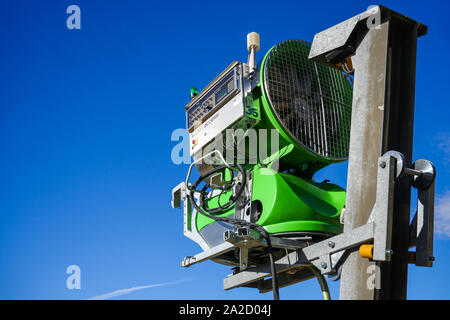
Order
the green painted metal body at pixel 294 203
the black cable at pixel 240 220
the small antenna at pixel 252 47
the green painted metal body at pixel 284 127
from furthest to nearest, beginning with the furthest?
1. the small antenna at pixel 252 47
2. the green painted metal body at pixel 284 127
3. the green painted metal body at pixel 294 203
4. the black cable at pixel 240 220

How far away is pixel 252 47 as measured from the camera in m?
4.93

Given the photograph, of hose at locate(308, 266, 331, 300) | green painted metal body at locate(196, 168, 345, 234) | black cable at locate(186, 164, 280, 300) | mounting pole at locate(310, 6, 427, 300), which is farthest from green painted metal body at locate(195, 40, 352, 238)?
mounting pole at locate(310, 6, 427, 300)

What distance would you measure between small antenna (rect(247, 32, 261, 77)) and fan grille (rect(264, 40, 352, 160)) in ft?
0.56

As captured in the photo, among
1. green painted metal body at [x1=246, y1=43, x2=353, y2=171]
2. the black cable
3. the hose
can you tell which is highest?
green painted metal body at [x1=246, y1=43, x2=353, y2=171]

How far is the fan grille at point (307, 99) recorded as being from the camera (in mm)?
4715

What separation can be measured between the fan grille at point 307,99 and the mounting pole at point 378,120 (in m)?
1.01

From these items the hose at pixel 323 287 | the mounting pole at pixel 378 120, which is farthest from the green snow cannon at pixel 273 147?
the mounting pole at pixel 378 120

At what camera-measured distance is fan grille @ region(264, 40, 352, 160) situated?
4715 millimetres

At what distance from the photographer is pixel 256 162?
4.95 meters

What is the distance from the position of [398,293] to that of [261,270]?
4.91 feet

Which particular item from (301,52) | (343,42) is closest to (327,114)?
(301,52)

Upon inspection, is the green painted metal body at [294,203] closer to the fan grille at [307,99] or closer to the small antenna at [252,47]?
the fan grille at [307,99]

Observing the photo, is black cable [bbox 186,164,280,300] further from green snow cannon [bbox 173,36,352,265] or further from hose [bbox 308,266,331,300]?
hose [bbox 308,266,331,300]

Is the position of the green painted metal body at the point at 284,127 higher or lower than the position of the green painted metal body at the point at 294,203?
higher
